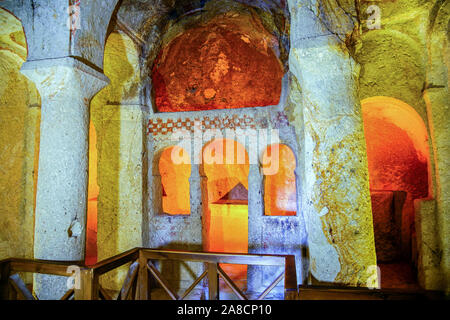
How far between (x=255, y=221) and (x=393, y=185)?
352 cm

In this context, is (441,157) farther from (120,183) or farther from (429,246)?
(120,183)

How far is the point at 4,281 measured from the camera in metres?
2.79

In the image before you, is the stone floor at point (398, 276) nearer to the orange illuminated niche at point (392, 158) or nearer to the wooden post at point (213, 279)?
the orange illuminated niche at point (392, 158)

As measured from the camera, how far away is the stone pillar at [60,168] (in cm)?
311

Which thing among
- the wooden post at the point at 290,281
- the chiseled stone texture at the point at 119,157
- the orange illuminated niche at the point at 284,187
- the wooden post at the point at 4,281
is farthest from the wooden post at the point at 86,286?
the orange illuminated niche at the point at 284,187

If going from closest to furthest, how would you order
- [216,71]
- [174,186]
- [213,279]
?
[213,279], [216,71], [174,186]

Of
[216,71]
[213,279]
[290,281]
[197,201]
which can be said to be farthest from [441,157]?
[216,71]

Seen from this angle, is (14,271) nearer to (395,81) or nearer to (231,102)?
(231,102)

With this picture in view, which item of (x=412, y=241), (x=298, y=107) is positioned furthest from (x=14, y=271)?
(x=412, y=241)

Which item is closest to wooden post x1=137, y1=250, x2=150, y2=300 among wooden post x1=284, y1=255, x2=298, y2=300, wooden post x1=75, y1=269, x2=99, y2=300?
wooden post x1=75, y1=269, x2=99, y2=300

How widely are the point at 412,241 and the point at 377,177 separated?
5.18 feet

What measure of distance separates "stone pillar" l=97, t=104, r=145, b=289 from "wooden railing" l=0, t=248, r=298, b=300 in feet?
9.11

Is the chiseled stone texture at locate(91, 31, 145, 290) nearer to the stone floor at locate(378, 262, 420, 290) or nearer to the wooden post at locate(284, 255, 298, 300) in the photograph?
the wooden post at locate(284, 255, 298, 300)

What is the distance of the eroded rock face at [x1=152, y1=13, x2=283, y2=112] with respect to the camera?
6.59 meters
